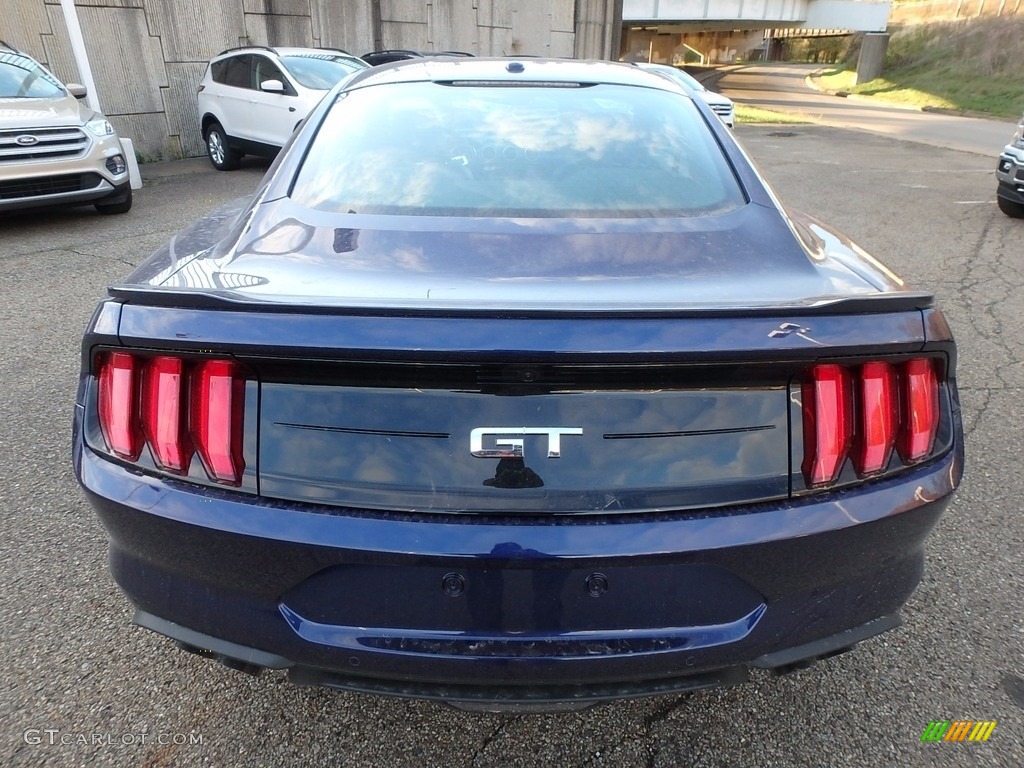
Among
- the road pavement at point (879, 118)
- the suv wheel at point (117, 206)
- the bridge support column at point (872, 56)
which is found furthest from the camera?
the bridge support column at point (872, 56)

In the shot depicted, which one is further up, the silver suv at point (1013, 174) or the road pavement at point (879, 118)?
the silver suv at point (1013, 174)

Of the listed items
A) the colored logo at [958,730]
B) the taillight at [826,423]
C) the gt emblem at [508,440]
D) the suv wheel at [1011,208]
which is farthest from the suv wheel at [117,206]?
the suv wheel at [1011,208]

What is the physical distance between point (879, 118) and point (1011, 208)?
16.1 metres

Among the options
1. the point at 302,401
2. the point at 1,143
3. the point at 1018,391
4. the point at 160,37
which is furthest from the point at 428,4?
the point at 302,401

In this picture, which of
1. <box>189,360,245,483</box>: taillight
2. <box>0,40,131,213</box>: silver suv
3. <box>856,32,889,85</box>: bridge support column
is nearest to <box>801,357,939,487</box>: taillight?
<box>189,360,245,483</box>: taillight

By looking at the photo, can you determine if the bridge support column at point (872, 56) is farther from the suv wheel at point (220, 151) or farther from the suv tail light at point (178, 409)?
the suv tail light at point (178, 409)

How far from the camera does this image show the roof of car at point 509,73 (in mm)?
2584

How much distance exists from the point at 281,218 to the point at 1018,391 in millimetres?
4007

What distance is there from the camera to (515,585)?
54.0 inches

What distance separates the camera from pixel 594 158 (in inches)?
85.6

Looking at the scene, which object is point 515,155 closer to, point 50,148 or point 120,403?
point 120,403

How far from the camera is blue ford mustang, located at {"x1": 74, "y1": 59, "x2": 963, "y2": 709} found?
4.37 feet

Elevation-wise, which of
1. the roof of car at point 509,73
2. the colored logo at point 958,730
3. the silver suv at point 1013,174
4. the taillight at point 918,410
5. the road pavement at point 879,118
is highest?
the roof of car at point 509,73

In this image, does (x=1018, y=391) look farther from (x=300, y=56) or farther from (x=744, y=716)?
(x=300, y=56)
